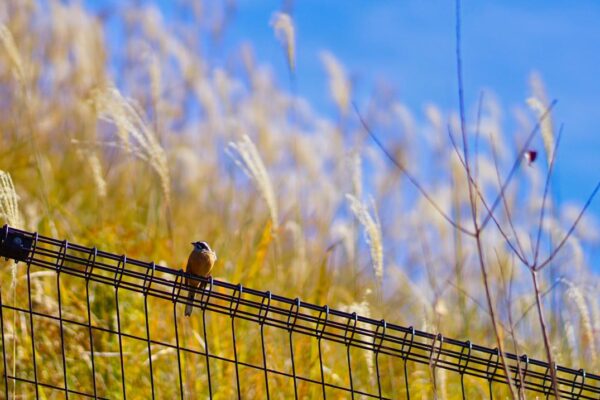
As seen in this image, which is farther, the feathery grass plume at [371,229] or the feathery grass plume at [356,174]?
the feathery grass plume at [356,174]

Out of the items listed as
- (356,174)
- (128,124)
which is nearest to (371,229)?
(356,174)

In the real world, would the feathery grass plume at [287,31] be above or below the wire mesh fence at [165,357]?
above

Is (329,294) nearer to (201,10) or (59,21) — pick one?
(201,10)

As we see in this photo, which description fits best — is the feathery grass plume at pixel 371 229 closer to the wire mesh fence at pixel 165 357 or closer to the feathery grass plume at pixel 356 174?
the wire mesh fence at pixel 165 357

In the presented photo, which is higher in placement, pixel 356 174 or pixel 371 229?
pixel 356 174

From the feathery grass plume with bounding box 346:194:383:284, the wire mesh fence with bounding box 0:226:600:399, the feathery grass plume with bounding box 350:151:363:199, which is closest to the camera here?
the feathery grass plume with bounding box 346:194:383:284

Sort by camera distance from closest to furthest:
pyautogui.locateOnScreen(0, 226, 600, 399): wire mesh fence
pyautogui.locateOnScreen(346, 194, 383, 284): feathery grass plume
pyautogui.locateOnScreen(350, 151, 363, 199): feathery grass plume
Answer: pyautogui.locateOnScreen(346, 194, 383, 284): feathery grass plume < pyautogui.locateOnScreen(0, 226, 600, 399): wire mesh fence < pyautogui.locateOnScreen(350, 151, 363, 199): feathery grass plume

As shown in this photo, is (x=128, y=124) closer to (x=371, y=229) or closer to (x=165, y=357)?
(x=165, y=357)

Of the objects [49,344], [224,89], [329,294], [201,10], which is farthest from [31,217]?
[201,10]

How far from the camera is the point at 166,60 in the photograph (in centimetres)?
522

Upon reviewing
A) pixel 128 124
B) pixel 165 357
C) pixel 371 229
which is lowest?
pixel 165 357

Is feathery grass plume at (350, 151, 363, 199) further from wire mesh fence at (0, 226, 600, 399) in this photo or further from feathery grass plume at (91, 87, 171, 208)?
feathery grass plume at (91, 87, 171, 208)

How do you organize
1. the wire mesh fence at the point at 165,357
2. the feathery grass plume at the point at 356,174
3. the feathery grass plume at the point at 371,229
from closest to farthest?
the feathery grass plume at the point at 371,229, the wire mesh fence at the point at 165,357, the feathery grass plume at the point at 356,174

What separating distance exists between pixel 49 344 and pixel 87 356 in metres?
0.15
